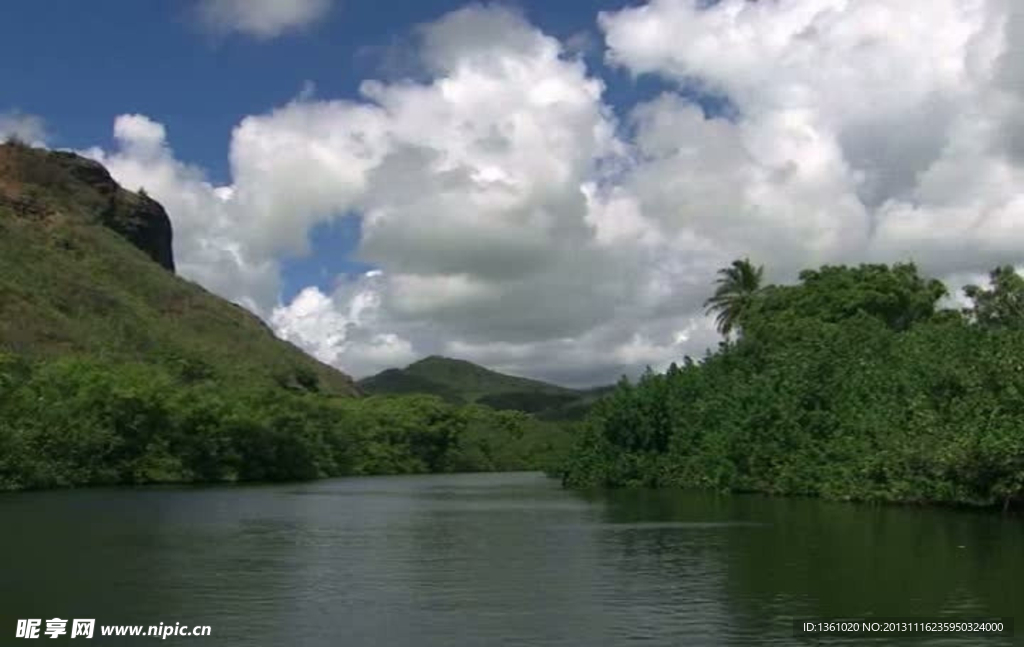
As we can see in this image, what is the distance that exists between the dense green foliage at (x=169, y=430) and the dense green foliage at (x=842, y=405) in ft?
98.8

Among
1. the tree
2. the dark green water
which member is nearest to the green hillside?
the dark green water

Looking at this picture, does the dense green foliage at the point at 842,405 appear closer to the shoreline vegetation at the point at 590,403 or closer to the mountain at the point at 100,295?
the shoreline vegetation at the point at 590,403

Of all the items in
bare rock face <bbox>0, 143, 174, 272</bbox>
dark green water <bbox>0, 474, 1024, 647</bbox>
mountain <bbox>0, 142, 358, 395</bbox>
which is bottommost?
dark green water <bbox>0, 474, 1024, 647</bbox>

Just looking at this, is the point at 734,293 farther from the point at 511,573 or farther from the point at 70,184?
the point at 70,184

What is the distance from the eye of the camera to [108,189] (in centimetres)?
19562

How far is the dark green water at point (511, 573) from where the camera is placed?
71.2 ft

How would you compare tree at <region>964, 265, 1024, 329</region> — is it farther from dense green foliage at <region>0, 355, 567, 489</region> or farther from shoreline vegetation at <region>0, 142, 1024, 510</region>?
dense green foliage at <region>0, 355, 567, 489</region>

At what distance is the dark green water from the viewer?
21.7m

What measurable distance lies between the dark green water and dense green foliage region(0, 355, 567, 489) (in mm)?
31090

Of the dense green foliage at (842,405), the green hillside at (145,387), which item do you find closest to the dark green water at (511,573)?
the dense green foliage at (842,405)

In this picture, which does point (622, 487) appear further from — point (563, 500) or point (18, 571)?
point (18, 571)

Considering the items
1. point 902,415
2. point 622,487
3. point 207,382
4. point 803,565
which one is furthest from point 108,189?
point 803,565

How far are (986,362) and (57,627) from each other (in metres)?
33.4

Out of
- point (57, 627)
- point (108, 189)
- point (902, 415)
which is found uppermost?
point (108, 189)
